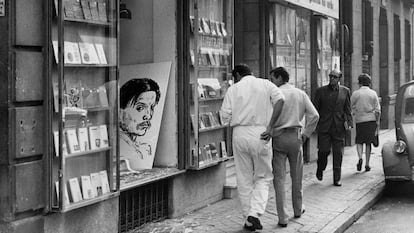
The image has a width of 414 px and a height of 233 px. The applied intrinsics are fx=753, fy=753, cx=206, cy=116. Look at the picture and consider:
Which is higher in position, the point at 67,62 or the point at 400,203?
the point at 67,62

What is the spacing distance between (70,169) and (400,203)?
6.10 metres

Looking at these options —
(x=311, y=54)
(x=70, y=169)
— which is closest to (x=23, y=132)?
(x=70, y=169)

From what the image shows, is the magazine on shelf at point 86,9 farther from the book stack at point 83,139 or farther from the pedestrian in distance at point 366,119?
the pedestrian in distance at point 366,119

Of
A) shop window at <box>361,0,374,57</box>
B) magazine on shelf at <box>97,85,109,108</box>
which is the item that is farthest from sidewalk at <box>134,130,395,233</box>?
shop window at <box>361,0,374,57</box>

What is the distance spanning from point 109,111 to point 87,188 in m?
0.86

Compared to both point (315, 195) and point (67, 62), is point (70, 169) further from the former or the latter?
point (315, 195)

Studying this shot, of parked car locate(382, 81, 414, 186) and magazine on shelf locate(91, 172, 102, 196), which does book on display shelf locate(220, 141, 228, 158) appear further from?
magazine on shelf locate(91, 172, 102, 196)

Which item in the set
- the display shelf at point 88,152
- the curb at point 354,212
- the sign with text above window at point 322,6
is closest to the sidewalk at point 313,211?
the curb at point 354,212

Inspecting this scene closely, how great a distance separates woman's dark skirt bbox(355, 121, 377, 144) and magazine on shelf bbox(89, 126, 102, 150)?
7.41 metres

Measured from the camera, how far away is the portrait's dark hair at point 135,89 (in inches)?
364

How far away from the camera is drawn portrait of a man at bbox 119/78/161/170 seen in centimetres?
921

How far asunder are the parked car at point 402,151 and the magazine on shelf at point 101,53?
5.68 metres

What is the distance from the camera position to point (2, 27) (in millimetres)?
6195

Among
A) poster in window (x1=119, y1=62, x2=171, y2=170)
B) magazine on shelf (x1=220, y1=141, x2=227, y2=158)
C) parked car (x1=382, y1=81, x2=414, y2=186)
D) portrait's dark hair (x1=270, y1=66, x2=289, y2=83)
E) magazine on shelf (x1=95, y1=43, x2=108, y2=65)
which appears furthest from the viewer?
parked car (x1=382, y1=81, x2=414, y2=186)
